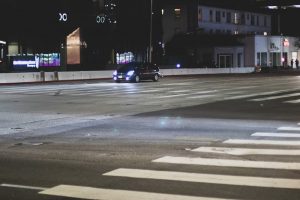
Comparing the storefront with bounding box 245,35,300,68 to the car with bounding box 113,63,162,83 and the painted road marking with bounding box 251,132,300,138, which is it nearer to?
the car with bounding box 113,63,162,83

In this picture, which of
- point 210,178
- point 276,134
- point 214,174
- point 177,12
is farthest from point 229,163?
point 177,12

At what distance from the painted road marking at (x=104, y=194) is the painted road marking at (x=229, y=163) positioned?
2295 mm

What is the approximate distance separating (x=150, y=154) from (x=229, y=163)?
5.36 ft

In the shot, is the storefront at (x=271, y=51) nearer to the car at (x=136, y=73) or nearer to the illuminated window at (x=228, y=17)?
the illuminated window at (x=228, y=17)

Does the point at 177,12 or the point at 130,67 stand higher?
the point at 177,12

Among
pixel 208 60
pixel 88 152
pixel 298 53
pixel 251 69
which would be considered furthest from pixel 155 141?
pixel 298 53

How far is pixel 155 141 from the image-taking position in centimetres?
1246

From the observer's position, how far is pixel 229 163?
979 cm

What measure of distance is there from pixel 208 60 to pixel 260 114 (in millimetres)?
67501

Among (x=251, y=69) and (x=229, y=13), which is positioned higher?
(x=229, y=13)

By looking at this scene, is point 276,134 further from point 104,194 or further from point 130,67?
point 130,67

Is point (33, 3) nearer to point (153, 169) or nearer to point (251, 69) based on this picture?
point (251, 69)

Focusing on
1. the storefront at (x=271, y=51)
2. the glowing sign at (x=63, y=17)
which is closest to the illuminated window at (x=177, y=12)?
the storefront at (x=271, y=51)

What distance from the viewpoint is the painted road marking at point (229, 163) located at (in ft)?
31.2
